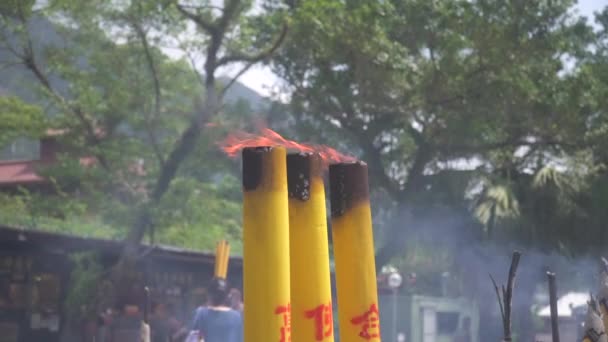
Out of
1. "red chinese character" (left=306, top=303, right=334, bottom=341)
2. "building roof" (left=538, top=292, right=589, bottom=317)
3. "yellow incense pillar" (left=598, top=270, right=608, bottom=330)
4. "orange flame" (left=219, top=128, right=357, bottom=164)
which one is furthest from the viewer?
"building roof" (left=538, top=292, right=589, bottom=317)

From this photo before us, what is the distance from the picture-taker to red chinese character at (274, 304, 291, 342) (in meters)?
3.90

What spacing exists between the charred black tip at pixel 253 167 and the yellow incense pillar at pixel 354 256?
1.84 ft

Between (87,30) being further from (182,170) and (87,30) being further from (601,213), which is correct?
(601,213)

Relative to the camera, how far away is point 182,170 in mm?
17391

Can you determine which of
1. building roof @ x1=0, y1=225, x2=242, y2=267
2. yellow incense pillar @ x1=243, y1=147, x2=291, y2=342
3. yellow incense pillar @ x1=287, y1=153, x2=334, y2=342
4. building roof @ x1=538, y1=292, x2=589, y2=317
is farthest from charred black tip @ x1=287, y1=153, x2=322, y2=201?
building roof @ x1=538, y1=292, x2=589, y2=317

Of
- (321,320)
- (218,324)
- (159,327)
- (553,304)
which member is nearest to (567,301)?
(159,327)

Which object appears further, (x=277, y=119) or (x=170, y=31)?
(x=277, y=119)

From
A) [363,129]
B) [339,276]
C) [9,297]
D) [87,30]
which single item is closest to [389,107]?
[363,129]

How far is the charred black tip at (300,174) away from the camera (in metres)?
4.21

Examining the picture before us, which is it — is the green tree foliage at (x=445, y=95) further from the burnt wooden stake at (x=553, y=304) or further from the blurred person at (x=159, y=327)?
the burnt wooden stake at (x=553, y=304)

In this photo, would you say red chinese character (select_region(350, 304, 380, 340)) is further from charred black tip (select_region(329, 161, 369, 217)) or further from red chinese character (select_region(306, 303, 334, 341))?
charred black tip (select_region(329, 161, 369, 217))

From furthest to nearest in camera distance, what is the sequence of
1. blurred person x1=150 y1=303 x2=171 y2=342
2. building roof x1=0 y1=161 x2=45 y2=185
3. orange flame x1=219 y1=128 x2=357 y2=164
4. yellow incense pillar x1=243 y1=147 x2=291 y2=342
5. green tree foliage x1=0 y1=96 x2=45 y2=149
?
building roof x1=0 y1=161 x2=45 y2=185 < green tree foliage x1=0 y1=96 x2=45 y2=149 < blurred person x1=150 y1=303 x2=171 y2=342 < orange flame x1=219 y1=128 x2=357 y2=164 < yellow incense pillar x1=243 y1=147 x2=291 y2=342

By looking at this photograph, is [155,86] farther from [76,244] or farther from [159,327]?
[159,327]

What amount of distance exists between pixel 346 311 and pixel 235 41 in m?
11.5
